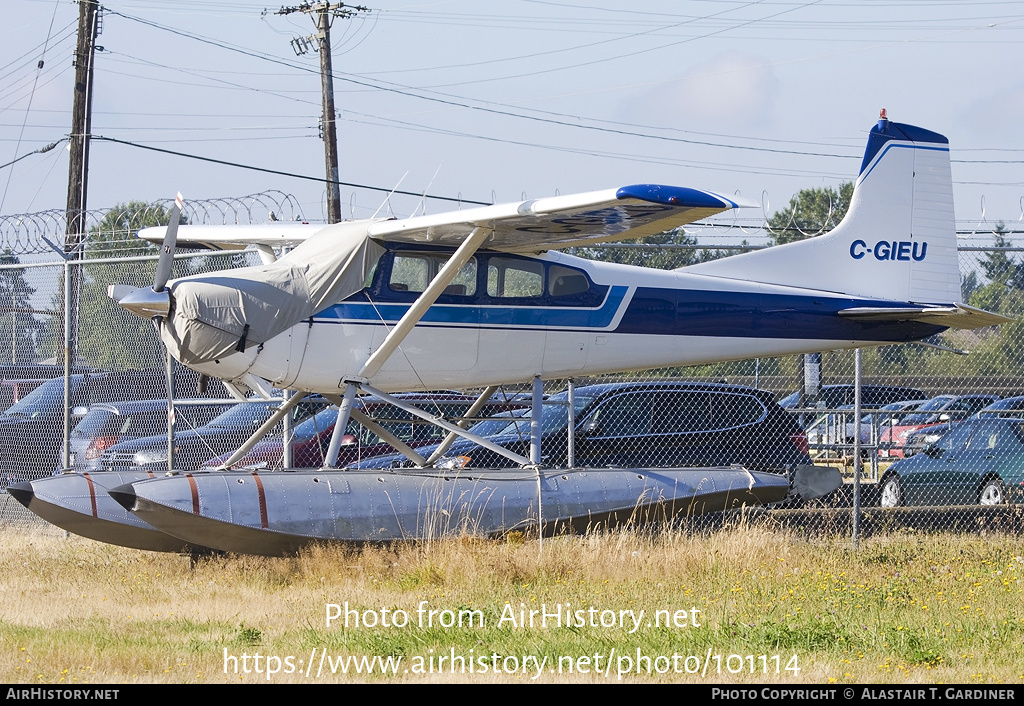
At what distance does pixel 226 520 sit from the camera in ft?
29.2

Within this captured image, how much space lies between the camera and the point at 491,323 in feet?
35.1

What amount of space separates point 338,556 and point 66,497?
7.92 ft

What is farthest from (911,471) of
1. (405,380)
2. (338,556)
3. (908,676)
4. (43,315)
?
(43,315)

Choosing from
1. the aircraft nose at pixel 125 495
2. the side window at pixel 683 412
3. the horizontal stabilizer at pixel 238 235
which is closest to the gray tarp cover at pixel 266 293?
the horizontal stabilizer at pixel 238 235

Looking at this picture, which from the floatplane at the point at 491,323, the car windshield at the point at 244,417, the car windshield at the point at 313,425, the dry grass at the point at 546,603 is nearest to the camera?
the dry grass at the point at 546,603

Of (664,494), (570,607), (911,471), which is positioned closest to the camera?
(570,607)

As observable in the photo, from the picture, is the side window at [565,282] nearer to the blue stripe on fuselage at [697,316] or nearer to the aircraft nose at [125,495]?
the blue stripe on fuselage at [697,316]

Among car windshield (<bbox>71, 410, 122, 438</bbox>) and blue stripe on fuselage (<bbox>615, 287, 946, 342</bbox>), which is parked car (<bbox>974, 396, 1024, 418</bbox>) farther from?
car windshield (<bbox>71, 410, 122, 438</bbox>)

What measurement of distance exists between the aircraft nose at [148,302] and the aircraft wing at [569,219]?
191cm

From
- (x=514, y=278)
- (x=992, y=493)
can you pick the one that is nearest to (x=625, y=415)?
(x=514, y=278)

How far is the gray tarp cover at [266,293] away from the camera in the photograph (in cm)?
948

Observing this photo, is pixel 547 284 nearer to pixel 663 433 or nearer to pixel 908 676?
pixel 663 433

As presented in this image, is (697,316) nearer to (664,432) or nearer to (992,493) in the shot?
(664,432)

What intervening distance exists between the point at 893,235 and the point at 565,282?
3734 mm
